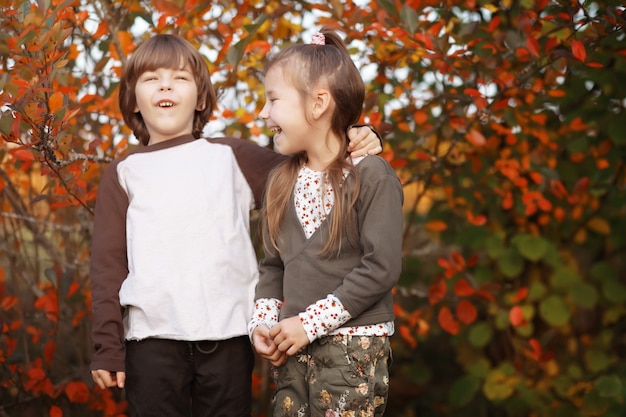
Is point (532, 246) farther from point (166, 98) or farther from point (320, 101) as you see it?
point (166, 98)

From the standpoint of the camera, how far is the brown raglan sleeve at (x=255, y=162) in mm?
2379

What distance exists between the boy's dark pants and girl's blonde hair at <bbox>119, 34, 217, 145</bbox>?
676 mm

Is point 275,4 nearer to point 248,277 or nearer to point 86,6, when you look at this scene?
point 86,6

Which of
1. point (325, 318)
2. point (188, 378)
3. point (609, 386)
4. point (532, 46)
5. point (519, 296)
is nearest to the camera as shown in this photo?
point (325, 318)

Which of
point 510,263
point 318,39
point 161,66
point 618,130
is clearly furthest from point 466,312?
point 161,66

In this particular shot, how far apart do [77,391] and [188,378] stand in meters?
0.95

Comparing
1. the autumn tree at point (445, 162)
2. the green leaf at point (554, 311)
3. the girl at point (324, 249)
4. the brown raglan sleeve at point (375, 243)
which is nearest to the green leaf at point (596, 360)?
the autumn tree at point (445, 162)

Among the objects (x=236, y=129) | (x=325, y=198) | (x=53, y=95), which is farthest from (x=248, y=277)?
(x=236, y=129)

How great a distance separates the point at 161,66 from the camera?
231 cm

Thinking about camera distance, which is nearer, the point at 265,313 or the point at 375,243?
the point at 375,243

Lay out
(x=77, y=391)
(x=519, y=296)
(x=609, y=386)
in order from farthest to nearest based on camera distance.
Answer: (x=519, y=296) < (x=609, y=386) < (x=77, y=391)

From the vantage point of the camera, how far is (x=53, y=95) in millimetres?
2123

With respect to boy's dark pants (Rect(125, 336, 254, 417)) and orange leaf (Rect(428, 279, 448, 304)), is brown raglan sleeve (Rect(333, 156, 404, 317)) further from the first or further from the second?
orange leaf (Rect(428, 279, 448, 304))

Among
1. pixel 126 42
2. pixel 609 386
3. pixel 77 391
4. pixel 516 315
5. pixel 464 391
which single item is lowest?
pixel 464 391
